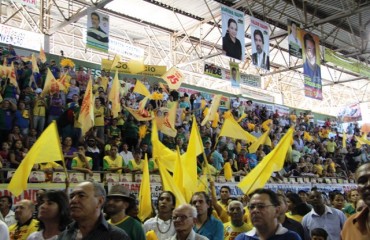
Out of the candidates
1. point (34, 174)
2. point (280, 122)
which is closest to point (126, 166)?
point (34, 174)

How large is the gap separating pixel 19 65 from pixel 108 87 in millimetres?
2443

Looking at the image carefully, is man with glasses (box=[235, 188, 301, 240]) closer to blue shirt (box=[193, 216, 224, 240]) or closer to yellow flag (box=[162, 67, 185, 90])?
blue shirt (box=[193, 216, 224, 240])

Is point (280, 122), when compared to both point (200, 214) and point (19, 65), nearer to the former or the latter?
point (19, 65)

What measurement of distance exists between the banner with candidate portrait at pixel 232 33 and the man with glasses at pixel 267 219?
11.4m

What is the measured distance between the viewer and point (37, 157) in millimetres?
5258

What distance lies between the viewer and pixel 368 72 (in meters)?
21.7

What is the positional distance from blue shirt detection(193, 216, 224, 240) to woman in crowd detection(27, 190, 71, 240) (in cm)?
149

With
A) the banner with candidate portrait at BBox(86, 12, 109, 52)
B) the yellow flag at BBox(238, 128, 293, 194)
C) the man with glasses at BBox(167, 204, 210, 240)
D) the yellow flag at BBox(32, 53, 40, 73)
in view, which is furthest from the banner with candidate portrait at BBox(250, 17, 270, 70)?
Result: the man with glasses at BBox(167, 204, 210, 240)

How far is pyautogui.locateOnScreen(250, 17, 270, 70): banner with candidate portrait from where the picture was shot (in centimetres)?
1532

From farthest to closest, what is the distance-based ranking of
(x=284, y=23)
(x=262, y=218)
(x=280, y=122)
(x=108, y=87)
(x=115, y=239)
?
(x=284, y=23)
(x=280, y=122)
(x=108, y=87)
(x=262, y=218)
(x=115, y=239)

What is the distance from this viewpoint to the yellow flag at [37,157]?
5219 mm

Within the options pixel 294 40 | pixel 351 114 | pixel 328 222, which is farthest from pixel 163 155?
pixel 351 114

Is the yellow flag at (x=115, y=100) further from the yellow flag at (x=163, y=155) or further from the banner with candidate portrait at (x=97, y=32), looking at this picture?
the yellow flag at (x=163, y=155)

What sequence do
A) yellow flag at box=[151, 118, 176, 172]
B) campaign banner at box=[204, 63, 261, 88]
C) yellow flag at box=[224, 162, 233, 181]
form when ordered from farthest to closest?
1. campaign banner at box=[204, 63, 261, 88]
2. yellow flag at box=[224, 162, 233, 181]
3. yellow flag at box=[151, 118, 176, 172]
